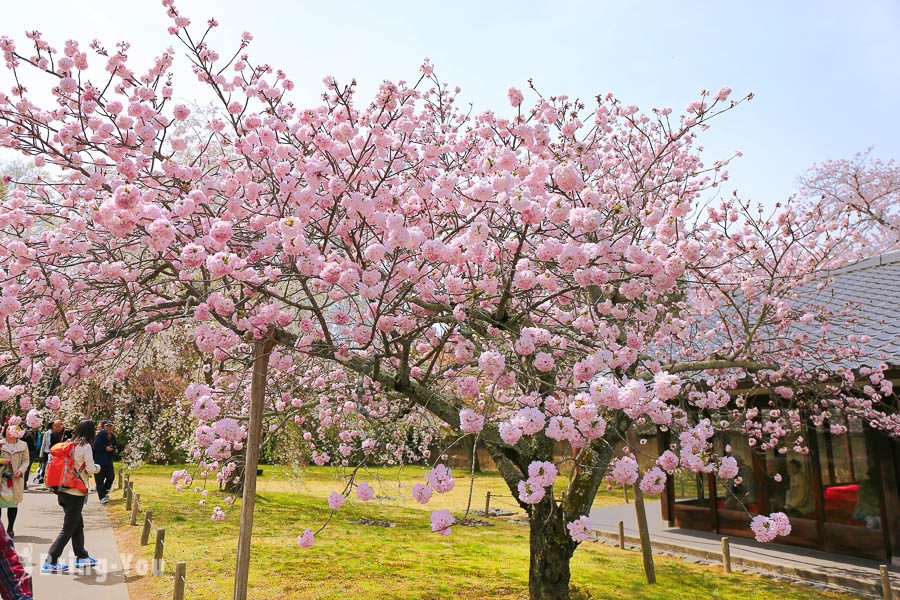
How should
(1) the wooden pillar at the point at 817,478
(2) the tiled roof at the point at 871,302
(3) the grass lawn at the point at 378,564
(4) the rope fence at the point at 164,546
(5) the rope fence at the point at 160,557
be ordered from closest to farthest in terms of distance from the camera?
(5) the rope fence at the point at 160,557
(4) the rope fence at the point at 164,546
(3) the grass lawn at the point at 378,564
(2) the tiled roof at the point at 871,302
(1) the wooden pillar at the point at 817,478

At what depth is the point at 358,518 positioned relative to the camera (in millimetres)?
12242

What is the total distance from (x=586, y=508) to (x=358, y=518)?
7674mm

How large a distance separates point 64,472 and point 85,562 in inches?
45.8

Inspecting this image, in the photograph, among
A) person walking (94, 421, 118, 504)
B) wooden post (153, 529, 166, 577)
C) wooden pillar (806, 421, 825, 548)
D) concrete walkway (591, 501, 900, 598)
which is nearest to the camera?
wooden post (153, 529, 166, 577)

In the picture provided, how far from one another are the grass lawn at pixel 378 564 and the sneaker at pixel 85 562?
530 mm

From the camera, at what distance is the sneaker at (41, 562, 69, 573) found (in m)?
6.02

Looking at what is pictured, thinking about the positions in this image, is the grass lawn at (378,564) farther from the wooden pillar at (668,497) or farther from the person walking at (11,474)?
the wooden pillar at (668,497)

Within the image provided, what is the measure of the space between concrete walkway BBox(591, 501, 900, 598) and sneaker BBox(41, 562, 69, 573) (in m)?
8.49

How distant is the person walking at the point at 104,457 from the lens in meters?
10.8

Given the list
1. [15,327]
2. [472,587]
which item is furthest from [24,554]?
[472,587]

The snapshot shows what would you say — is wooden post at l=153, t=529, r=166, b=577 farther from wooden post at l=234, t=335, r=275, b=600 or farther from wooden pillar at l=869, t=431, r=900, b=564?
wooden pillar at l=869, t=431, r=900, b=564

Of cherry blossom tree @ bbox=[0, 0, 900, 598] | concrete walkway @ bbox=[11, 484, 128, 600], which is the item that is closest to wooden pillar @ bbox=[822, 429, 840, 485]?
cherry blossom tree @ bbox=[0, 0, 900, 598]

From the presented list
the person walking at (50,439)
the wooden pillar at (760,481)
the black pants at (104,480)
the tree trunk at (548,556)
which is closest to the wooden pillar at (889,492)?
the wooden pillar at (760,481)

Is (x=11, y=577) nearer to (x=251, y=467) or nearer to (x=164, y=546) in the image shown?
(x=251, y=467)
